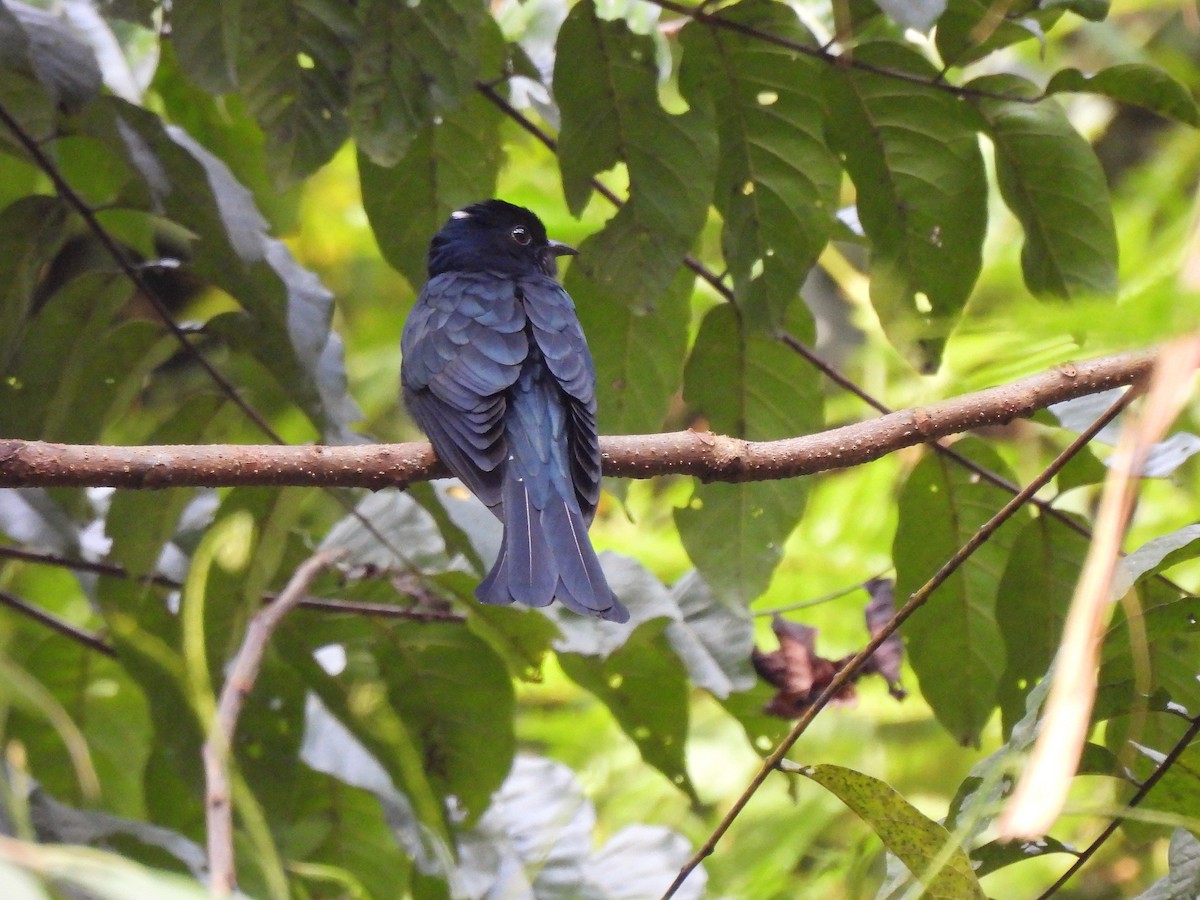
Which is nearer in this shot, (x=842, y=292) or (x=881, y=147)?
(x=881, y=147)

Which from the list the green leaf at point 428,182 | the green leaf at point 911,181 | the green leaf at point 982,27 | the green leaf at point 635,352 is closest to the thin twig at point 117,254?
the green leaf at point 428,182

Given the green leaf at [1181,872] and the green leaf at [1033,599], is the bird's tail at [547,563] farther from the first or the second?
the green leaf at [1181,872]

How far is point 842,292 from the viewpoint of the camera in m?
7.56

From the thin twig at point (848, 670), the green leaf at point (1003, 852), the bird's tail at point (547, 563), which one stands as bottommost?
the green leaf at point (1003, 852)

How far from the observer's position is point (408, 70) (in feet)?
8.68

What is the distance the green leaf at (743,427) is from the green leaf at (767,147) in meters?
0.17

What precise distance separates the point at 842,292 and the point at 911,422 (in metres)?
5.39

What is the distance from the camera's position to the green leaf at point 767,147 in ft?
8.79

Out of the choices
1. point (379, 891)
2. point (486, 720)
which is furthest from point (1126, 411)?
point (379, 891)

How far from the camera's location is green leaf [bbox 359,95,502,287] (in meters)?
2.95

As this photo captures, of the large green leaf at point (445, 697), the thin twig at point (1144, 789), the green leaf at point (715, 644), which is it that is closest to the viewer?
the thin twig at point (1144, 789)

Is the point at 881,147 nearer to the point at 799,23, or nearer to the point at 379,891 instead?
the point at 799,23

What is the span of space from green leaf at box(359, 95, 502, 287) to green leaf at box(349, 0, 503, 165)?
262 millimetres

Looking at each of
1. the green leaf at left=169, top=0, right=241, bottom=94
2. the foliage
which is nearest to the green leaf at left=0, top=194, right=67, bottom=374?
the foliage
